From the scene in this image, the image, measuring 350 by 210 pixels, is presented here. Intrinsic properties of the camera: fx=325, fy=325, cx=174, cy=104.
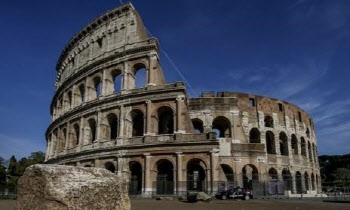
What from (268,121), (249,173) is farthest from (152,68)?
(268,121)

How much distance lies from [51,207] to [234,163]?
22.7 meters

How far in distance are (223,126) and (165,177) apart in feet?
31.6

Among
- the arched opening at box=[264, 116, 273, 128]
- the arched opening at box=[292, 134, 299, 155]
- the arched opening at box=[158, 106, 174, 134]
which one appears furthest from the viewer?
the arched opening at box=[292, 134, 299, 155]

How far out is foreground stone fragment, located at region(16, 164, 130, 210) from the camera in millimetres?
4480

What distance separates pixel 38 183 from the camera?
15.5 ft

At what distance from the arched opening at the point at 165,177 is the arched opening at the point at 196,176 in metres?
1.30

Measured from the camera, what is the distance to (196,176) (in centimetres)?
2480

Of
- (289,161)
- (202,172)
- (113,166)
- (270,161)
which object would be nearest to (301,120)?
(289,161)

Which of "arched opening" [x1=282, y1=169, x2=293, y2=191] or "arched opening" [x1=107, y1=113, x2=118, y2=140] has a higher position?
"arched opening" [x1=107, y1=113, x2=118, y2=140]

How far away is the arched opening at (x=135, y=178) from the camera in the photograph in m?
22.5

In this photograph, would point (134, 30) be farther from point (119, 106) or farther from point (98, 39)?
point (119, 106)

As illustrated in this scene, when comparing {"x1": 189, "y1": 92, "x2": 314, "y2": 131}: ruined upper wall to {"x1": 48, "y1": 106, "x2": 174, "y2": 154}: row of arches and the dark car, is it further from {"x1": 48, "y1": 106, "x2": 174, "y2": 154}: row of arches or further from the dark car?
the dark car

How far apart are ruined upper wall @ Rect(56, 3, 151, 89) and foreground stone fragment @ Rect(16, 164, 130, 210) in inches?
855

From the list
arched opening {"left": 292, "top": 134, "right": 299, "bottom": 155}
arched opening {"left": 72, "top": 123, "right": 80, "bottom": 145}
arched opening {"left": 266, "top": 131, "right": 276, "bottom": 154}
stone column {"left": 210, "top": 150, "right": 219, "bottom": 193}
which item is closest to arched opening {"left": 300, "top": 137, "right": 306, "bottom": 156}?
arched opening {"left": 292, "top": 134, "right": 299, "bottom": 155}
